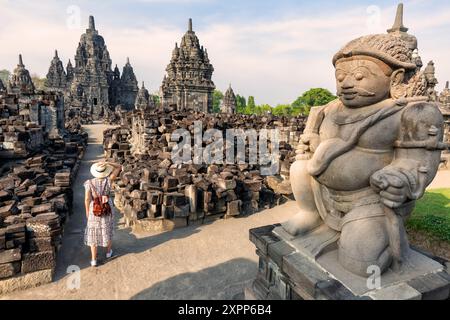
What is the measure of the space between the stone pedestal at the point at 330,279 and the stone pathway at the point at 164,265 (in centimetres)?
85

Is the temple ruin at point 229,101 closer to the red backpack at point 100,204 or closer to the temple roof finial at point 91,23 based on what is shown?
the temple roof finial at point 91,23

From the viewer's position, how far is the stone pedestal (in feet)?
6.99

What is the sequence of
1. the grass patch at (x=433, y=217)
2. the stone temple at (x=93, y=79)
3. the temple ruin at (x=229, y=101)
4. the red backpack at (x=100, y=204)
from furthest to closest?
1. the stone temple at (x=93, y=79)
2. the temple ruin at (x=229, y=101)
3. the grass patch at (x=433, y=217)
4. the red backpack at (x=100, y=204)

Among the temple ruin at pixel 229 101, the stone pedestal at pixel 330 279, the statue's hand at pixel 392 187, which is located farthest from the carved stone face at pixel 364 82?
the temple ruin at pixel 229 101

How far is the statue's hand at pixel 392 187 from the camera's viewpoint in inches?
Result: 81.7

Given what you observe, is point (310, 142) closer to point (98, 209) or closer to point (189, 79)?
point (98, 209)

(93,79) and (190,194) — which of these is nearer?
(190,194)

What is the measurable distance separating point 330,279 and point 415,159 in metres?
1.16

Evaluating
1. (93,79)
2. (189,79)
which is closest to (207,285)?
(189,79)

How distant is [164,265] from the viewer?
396 cm

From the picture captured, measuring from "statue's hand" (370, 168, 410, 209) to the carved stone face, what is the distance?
609mm

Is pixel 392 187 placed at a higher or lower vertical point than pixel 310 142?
lower

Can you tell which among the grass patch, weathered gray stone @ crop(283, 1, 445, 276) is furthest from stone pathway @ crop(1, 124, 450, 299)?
the grass patch

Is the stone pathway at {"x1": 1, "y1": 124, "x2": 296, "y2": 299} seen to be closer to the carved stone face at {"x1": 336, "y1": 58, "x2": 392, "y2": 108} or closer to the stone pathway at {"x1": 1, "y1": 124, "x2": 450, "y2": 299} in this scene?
the stone pathway at {"x1": 1, "y1": 124, "x2": 450, "y2": 299}
